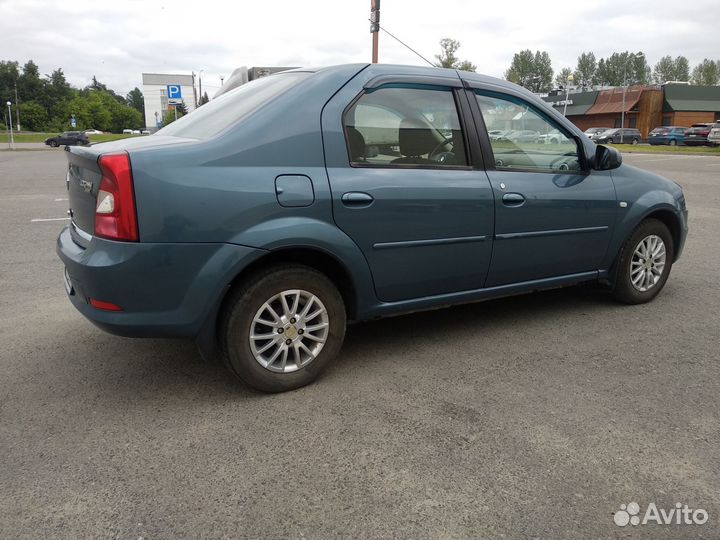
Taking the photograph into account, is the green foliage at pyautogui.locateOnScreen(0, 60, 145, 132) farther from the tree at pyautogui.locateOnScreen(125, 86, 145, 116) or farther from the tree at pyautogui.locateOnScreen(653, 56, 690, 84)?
the tree at pyautogui.locateOnScreen(653, 56, 690, 84)

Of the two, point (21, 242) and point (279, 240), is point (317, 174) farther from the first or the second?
point (21, 242)

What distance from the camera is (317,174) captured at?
123 inches

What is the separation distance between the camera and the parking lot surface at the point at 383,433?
222 centimetres

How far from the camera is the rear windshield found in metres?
3.23

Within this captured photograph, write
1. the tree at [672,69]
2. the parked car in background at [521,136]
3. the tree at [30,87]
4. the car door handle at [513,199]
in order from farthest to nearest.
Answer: the tree at [672,69]
the tree at [30,87]
the parked car in background at [521,136]
the car door handle at [513,199]

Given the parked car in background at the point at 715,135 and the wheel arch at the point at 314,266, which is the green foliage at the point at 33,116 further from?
the wheel arch at the point at 314,266

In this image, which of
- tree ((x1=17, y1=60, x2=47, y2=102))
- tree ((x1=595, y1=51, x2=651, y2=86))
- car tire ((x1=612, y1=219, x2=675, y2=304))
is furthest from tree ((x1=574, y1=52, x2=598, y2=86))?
car tire ((x1=612, y1=219, x2=675, y2=304))

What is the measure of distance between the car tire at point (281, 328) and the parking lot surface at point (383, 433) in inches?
5.5

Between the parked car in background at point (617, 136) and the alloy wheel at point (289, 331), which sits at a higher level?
the parked car in background at point (617, 136)

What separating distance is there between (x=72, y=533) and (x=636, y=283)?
13.8 feet

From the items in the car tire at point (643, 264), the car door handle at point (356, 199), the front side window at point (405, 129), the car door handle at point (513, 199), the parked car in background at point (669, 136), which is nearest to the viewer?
the car door handle at point (356, 199)

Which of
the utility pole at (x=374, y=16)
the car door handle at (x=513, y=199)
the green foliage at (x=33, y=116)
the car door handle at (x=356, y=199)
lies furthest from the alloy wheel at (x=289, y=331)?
the green foliage at (x=33, y=116)

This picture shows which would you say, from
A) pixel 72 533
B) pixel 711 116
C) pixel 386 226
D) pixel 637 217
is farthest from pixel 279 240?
pixel 711 116

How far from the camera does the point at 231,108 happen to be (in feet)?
11.4
